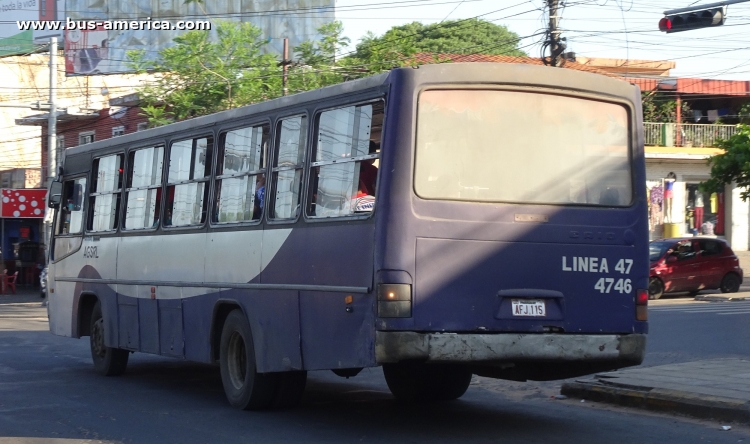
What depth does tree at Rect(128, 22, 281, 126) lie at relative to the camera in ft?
107

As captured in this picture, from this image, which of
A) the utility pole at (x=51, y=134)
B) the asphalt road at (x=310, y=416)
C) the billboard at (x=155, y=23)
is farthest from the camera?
the billboard at (x=155, y=23)

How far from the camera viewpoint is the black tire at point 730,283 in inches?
1143

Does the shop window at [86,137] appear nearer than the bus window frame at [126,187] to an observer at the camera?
No

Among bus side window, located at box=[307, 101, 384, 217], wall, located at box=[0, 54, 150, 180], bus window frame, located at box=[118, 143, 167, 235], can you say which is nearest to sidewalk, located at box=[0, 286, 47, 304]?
wall, located at box=[0, 54, 150, 180]

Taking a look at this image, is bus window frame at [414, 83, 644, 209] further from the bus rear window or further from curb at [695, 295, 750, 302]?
curb at [695, 295, 750, 302]

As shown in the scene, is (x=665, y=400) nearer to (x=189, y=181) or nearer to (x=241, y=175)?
(x=241, y=175)

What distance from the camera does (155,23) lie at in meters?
46.0

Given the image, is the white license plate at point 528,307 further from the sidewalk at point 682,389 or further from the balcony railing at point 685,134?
the balcony railing at point 685,134

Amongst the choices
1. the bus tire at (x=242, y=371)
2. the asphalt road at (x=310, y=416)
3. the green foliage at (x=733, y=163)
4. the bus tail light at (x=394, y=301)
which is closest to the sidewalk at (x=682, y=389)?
the asphalt road at (x=310, y=416)

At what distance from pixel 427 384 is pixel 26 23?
4334 centimetres

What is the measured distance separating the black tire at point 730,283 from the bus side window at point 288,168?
22167 millimetres

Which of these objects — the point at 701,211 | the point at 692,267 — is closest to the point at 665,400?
the point at 692,267

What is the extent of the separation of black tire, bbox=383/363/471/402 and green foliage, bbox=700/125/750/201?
60.7 ft

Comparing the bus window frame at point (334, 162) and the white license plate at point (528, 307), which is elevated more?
the bus window frame at point (334, 162)
